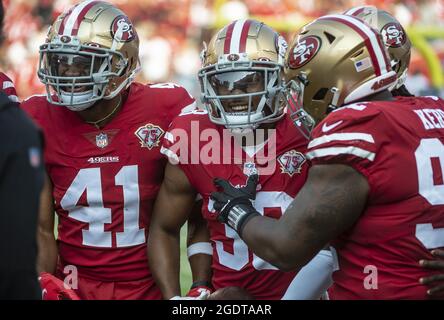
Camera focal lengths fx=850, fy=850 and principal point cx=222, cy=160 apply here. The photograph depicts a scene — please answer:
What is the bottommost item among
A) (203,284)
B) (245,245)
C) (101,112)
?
(203,284)

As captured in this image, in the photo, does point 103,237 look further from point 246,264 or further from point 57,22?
point 57,22

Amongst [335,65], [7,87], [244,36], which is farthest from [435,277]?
[7,87]

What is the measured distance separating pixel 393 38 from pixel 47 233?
1847mm

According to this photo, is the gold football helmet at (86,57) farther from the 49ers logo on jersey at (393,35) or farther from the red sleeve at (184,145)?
the 49ers logo on jersey at (393,35)

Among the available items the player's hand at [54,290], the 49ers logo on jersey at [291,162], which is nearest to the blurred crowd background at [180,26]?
the 49ers logo on jersey at [291,162]

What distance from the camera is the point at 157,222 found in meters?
3.55

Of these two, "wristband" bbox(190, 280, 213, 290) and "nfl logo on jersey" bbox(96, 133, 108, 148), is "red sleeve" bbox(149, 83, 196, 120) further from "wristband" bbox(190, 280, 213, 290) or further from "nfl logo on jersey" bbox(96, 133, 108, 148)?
"wristband" bbox(190, 280, 213, 290)

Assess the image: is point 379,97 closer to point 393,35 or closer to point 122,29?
point 393,35

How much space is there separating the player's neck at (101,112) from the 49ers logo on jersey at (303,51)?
93 centimetres

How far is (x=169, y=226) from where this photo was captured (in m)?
3.53

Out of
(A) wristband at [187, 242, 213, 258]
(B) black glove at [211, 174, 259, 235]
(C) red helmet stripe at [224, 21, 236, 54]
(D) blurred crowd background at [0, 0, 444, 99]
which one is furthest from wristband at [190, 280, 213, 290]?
(D) blurred crowd background at [0, 0, 444, 99]

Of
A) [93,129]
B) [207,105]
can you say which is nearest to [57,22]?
[93,129]

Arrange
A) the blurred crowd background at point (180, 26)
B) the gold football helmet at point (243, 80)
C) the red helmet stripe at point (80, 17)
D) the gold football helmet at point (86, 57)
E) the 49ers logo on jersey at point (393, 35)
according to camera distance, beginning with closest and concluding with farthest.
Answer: the gold football helmet at point (243, 80) < the gold football helmet at point (86, 57) < the red helmet stripe at point (80, 17) < the 49ers logo on jersey at point (393, 35) < the blurred crowd background at point (180, 26)

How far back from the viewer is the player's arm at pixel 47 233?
3.65 metres
